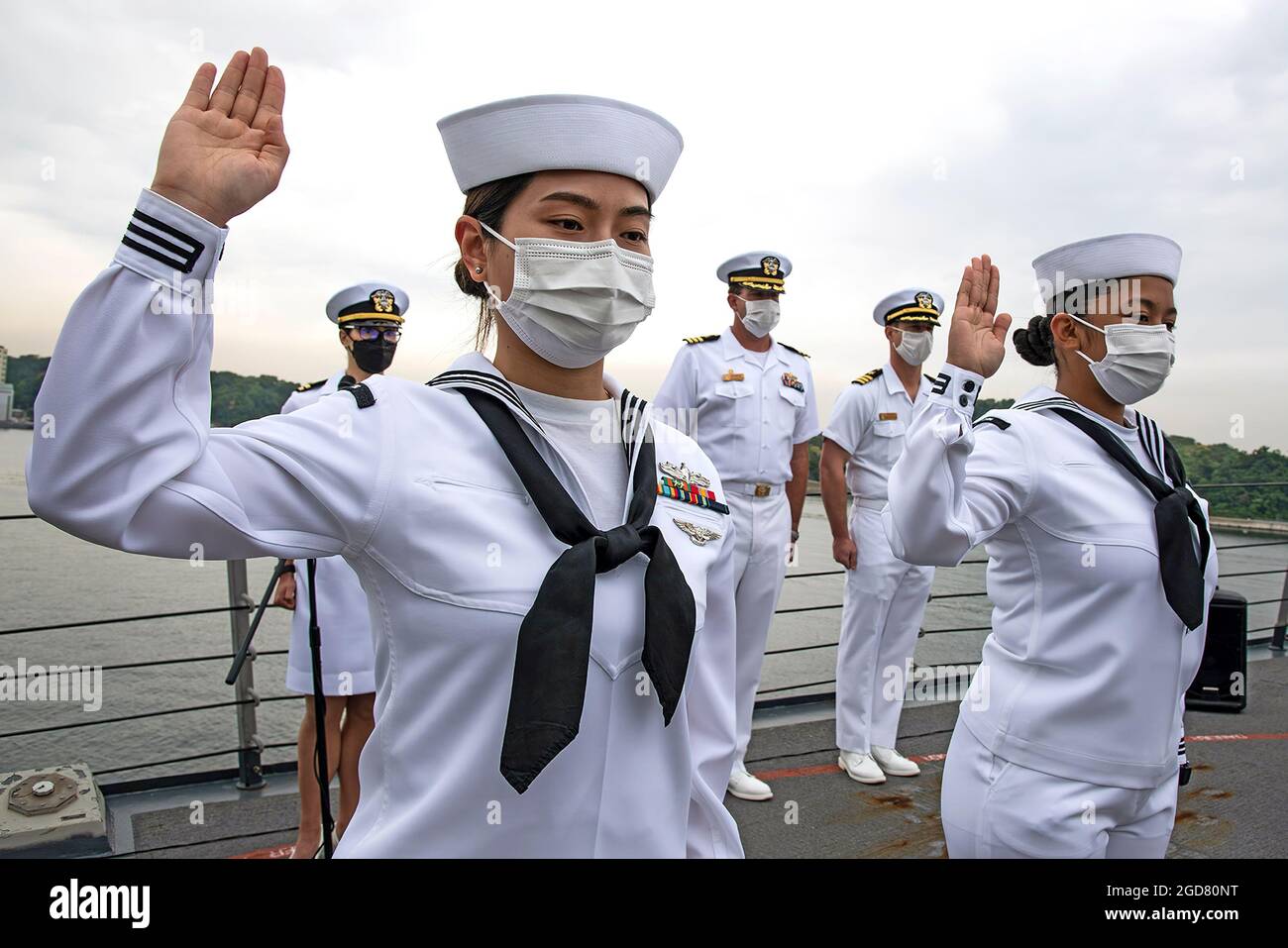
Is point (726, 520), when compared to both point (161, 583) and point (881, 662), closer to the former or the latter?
point (881, 662)

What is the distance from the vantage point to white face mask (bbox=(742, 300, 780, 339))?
15.6 ft

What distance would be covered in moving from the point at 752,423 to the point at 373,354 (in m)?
1.84

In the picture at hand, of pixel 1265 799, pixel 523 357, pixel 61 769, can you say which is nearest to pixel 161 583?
pixel 61 769

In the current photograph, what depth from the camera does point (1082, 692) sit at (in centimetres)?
204

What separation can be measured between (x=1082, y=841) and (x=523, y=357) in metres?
1.57

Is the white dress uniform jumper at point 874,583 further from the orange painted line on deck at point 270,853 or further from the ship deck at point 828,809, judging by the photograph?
the orange painted line on deck at point 270,853

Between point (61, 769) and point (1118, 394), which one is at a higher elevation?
point (1118, 394)

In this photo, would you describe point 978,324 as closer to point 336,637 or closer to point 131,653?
point 336,637

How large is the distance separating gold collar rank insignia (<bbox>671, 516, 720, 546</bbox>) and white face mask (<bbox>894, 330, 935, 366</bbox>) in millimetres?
3637

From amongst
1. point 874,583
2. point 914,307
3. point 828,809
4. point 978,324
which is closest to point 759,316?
point 914,307

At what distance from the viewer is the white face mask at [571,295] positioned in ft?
4.66

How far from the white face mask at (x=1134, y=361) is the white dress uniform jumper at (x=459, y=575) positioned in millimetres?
1449

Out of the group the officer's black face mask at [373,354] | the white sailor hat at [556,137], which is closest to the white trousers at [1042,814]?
the white sailor hat at [556,137]
